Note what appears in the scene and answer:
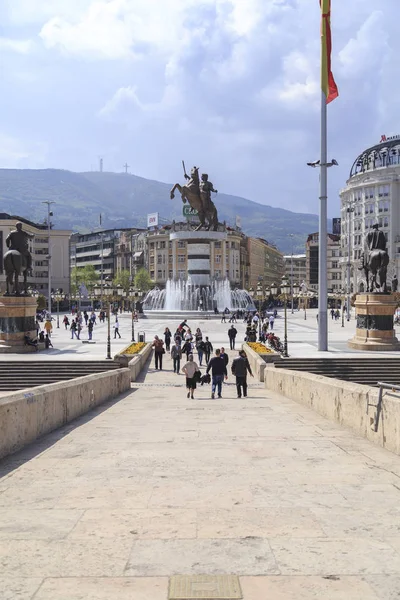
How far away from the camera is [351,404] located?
12.7 metres

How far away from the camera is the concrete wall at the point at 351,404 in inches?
409

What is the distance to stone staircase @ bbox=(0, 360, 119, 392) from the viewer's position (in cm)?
2608

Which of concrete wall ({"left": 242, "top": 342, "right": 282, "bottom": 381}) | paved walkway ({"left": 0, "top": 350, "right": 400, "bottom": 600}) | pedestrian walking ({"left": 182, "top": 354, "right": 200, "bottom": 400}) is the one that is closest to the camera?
paved walkway ({"left": 0, "top": 350, "right": 400, "bottom": 600})

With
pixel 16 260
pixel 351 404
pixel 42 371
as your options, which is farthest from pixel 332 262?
pixel 351 404

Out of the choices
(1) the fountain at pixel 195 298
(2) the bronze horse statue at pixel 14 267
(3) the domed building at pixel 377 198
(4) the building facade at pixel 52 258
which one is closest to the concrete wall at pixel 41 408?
(2) the bronze horse statue at pixel 14 267

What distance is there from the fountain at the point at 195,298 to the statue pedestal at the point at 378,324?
143 ft

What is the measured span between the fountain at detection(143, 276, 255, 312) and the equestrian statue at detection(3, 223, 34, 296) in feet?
141

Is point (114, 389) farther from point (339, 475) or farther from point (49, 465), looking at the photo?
point (339, 475)

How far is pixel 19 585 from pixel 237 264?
145063mm

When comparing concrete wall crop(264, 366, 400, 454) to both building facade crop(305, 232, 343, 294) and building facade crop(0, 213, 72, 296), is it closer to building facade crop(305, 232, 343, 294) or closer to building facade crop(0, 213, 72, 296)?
building facade crop(0, 213, 72, 296)

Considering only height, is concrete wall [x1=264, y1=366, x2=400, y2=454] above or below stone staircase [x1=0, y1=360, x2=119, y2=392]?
above

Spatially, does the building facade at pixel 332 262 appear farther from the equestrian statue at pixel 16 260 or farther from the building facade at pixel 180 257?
the equestrian statue at pixel 16 260

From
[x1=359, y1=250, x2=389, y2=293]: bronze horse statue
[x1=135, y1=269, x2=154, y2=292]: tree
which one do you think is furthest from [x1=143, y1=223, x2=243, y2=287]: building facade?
[x1=359, y1=250, x2=389, y2=293]: bronze horse statue

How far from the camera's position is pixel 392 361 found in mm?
28266
